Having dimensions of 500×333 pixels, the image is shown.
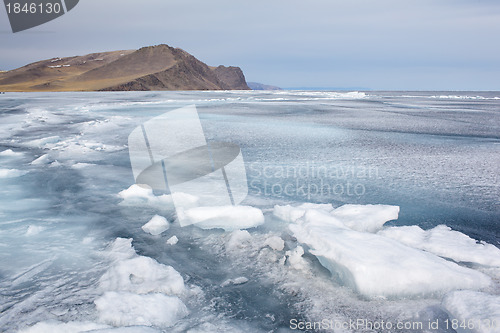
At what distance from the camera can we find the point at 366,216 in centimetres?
304

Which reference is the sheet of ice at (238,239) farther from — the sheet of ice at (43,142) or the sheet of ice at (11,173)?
the sheet of ice at (43,142)

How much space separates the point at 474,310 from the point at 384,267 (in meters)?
0.50

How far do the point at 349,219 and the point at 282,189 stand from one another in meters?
1.33

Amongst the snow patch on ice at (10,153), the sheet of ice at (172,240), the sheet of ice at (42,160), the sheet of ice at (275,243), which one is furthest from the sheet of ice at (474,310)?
the snow patch on ice at (10,153)

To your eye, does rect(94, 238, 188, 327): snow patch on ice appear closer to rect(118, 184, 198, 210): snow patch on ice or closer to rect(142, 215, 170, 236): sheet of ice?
rect(142, 215, 170, 236): sheet of ice

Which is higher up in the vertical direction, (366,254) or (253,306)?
(366,254)

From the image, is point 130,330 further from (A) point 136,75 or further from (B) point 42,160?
(A) point 136,75

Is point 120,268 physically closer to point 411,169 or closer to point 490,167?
point 411,169

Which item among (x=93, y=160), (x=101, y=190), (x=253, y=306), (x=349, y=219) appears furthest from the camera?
(x=93, y=160)

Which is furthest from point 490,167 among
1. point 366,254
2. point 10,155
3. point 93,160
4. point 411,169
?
point 10,155

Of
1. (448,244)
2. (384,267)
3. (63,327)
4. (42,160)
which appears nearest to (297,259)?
(384,267)

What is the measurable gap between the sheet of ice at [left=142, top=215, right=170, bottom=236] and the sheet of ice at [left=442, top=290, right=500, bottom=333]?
86.3 inches

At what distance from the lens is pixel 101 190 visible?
4184 millimetres

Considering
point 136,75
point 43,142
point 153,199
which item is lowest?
point 43,142
